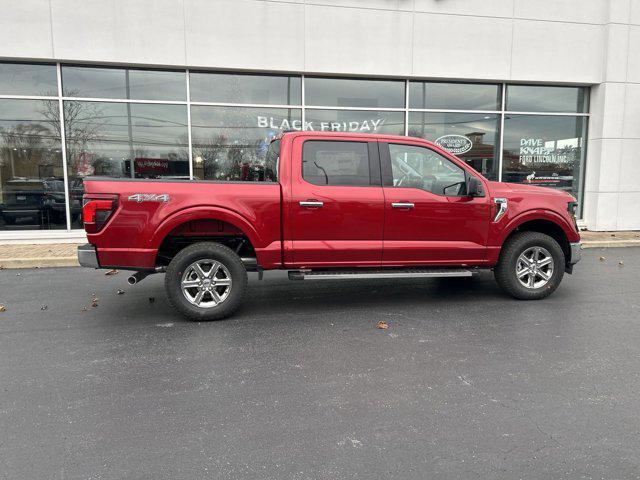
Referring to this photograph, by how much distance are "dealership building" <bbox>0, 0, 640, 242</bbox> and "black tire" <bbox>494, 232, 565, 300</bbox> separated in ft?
21.6

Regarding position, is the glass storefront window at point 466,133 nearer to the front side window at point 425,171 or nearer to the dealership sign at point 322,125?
the dealership sign at point 322,125

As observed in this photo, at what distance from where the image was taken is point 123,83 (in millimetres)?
10727

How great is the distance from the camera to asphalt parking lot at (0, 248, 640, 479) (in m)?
2.73

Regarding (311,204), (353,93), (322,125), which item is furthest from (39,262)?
(353,93)

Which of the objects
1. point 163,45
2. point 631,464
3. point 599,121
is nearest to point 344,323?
point 631,464

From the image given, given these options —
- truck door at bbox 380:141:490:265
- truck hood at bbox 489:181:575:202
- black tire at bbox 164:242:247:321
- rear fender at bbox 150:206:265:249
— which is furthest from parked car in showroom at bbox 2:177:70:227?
truck hood at bbox 489:181:575:202

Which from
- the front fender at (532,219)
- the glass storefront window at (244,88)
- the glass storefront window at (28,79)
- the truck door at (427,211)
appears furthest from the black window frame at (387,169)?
the glass storefront window at (28,79)

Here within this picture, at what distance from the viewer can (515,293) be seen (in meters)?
5.99

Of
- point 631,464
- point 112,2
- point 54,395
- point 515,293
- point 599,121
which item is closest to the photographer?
point 631,464

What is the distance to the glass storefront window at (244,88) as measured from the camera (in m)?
11.0

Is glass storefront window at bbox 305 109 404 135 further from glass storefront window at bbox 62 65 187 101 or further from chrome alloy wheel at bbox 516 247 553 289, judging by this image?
chrome alloy wheel at bbox 516 247 553 289

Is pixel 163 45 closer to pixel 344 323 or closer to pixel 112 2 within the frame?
pixel 112 2

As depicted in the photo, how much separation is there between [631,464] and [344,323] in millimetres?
2978

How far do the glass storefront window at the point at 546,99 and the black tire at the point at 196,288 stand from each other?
9.86 m
